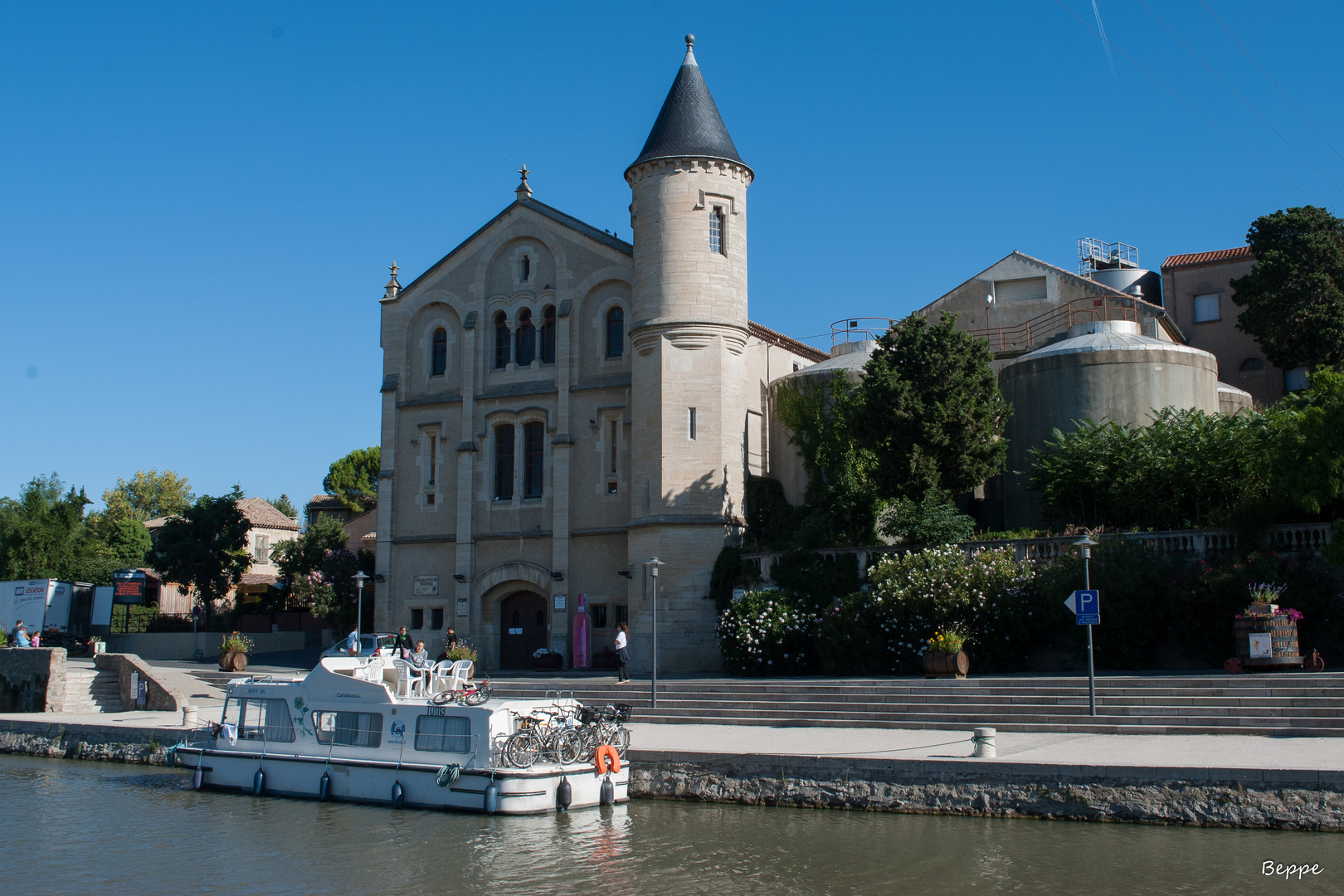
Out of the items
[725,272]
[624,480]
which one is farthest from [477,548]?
[725,272]

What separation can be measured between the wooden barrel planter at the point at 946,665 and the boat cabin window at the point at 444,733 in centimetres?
1009

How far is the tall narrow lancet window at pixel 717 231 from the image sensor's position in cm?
3180

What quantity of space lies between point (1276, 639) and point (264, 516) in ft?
176

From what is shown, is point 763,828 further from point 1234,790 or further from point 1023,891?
point 1234,790

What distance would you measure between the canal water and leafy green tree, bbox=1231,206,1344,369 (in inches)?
1050

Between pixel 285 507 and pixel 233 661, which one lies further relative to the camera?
pixel 285 507

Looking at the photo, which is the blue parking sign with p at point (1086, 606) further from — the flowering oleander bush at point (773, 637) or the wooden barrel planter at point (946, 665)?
the flowering oleander bush at point (773, 637)

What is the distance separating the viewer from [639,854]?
1385 cm

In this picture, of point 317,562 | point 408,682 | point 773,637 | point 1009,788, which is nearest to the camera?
point 1009,788

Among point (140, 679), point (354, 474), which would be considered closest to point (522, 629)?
point (140, 679)

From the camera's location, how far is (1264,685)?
1842 centimetres

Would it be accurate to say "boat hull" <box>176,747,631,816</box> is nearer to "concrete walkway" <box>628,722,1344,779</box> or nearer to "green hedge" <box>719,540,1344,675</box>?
"concrete walkway" <box>628,722,1344,779</box>

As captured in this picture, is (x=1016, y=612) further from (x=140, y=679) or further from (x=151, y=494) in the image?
(x=151, y=494)

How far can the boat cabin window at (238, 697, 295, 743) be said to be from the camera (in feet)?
62.5
